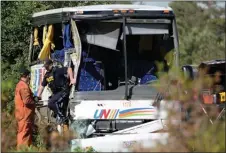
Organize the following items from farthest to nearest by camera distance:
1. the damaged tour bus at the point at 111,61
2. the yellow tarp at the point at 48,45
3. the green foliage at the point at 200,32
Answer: the green foliage at the point at 200,32, the yellow tarp at the point at 48,45, the damaged tour bus at the point at 111,61

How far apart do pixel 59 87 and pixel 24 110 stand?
86cm

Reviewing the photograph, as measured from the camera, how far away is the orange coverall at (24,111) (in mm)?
10891

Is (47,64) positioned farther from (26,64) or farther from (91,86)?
(26,64)

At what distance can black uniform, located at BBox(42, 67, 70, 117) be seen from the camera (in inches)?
446

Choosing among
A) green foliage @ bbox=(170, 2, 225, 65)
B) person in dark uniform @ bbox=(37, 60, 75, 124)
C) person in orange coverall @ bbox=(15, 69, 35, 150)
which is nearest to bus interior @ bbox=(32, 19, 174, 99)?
person in dark uniform @ bbox=(37, 60, 75, 124)

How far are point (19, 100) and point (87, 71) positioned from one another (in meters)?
1.40

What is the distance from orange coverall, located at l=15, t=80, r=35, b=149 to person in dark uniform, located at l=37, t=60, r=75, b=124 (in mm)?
474

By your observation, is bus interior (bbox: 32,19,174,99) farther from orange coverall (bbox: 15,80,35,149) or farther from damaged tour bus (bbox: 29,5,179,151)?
orange coverall (bbox: 15,80,35,149)

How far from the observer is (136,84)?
11648 millimetres

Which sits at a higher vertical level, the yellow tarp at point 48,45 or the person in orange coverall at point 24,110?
the yellow tarp at point 48,45

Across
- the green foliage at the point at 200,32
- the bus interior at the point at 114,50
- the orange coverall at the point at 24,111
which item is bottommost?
the orange coverall at the point at 24,111

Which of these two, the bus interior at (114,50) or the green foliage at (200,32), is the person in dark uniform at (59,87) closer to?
the bus interior at (114,50)

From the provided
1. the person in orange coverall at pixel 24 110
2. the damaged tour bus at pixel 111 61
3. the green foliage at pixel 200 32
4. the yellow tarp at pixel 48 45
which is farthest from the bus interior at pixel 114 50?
the green foliage at pixel 200 32

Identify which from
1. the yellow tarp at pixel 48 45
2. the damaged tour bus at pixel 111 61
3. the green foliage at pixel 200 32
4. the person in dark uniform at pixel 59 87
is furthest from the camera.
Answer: the green foliage at pixel 200 32
